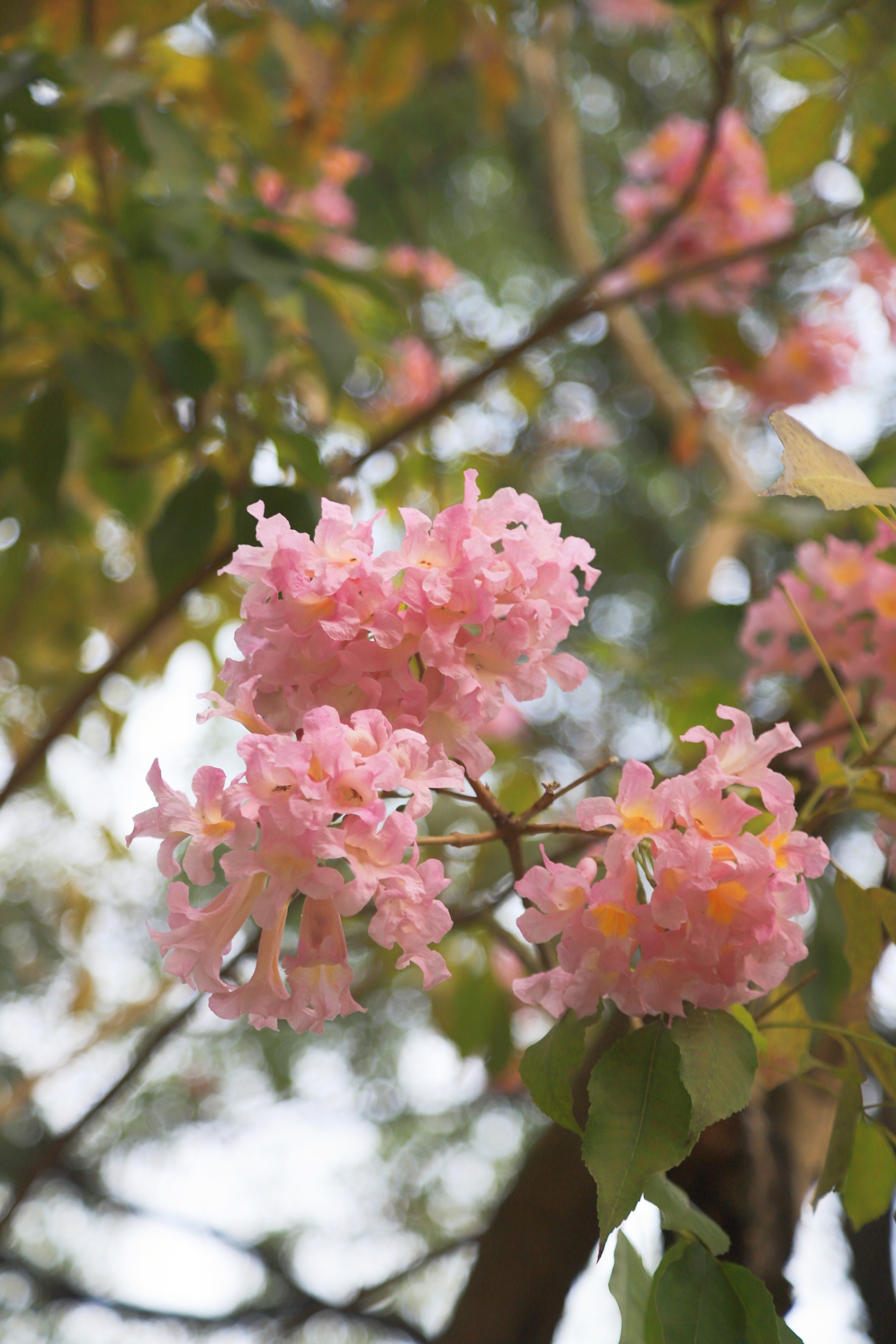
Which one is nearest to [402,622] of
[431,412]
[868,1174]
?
[868,1174]

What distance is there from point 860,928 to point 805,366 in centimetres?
145

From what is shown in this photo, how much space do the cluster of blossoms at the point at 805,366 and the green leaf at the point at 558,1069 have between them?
1.51 m

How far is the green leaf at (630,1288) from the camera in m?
0.46

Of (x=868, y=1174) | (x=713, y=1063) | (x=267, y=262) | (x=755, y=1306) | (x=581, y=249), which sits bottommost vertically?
(x=581, y=249)

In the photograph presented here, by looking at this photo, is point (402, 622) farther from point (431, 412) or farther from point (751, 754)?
point (431, 412)

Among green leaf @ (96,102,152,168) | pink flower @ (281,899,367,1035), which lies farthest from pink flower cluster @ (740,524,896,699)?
green leaf @ (96,102,152,168)

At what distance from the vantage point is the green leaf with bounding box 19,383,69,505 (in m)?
1.03

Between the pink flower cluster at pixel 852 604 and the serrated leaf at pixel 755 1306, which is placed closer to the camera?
the serrated leaf at pixel 755 1306

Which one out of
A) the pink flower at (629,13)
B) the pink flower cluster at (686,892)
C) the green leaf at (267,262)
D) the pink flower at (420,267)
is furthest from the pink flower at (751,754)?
the pink flower at (629,13)

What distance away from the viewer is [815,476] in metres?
0.42

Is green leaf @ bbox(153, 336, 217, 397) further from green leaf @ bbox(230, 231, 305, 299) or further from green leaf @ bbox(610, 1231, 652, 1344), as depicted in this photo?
green leaf @ bbox(610, 1231, 652, 1344)

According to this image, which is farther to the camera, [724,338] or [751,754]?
[724,338]

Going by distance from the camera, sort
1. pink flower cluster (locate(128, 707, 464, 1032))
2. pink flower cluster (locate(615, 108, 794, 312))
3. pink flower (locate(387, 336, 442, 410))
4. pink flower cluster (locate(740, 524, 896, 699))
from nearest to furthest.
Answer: pink flower cluster (locate(128, 707, 464, 1032)), pink flower cluster (locate(740, 524, 896, 699)), pink flower cluster (locate(615, 108, 794, 312)), pink flower (locate(387, 336, 442, 410))

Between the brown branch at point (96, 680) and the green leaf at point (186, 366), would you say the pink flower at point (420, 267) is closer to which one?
the green leaf at point (186, 366)
